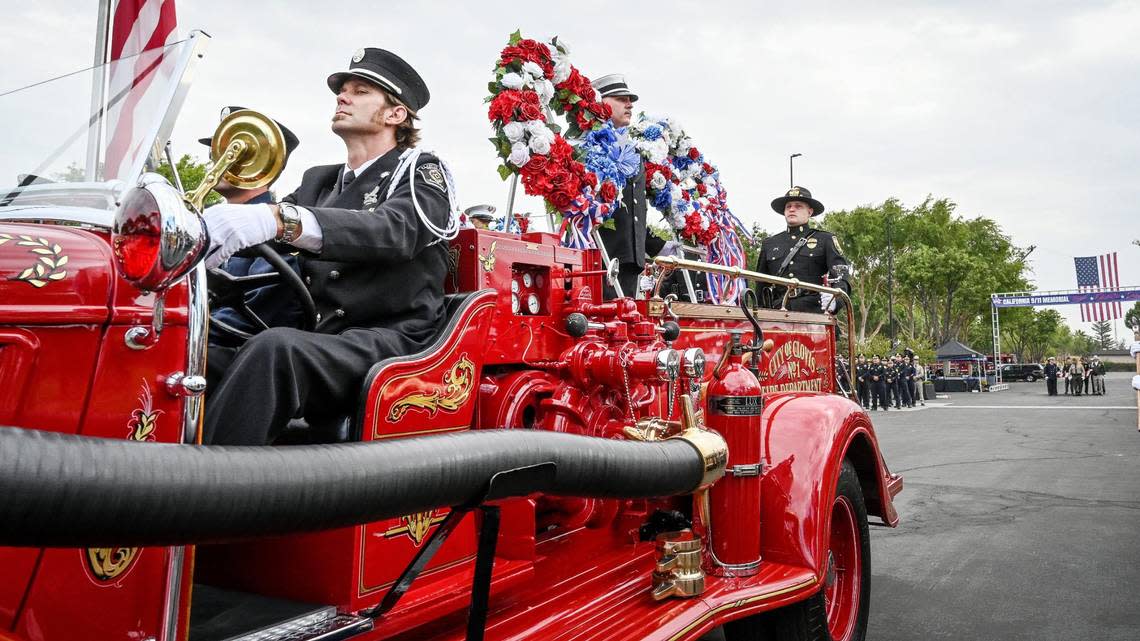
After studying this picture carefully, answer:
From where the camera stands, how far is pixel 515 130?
4012 mm

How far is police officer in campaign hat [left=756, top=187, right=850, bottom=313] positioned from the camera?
6.26 meters

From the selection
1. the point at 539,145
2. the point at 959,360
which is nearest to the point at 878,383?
the point at 959,360

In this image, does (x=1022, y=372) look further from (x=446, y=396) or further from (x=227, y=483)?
(x=227, y=483)

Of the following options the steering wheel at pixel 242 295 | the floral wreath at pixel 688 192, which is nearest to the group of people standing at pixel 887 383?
the floral wreath at pixel 688 192

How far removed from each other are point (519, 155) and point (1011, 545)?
436cm

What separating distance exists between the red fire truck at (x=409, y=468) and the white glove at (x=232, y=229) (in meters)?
0.18

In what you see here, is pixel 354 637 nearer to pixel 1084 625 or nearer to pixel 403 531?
pixel 403 531

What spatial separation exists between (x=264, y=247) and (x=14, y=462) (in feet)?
3.58

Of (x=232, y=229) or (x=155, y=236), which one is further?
(x=232, y=229)

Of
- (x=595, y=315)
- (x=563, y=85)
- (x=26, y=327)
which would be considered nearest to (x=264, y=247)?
(x=26, y=327)

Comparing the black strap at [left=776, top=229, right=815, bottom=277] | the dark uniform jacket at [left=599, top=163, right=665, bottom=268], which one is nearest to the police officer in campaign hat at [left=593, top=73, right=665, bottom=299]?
the dark uniform jacket at [left=599, top=163, right=665, bottom=268]

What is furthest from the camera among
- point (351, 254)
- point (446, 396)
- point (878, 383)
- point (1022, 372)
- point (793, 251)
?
point (1022, 372)

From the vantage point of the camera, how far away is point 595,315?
3.09 metres

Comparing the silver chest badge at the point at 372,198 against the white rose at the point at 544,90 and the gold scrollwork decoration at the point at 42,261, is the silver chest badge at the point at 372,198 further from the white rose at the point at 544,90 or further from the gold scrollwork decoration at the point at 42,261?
the white rose at the point at 544,90
